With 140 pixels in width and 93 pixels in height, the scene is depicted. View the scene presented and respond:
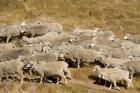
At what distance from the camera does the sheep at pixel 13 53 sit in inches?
1160

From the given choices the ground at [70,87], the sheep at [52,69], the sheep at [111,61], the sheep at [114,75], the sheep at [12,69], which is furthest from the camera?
the sheep at [111,61]

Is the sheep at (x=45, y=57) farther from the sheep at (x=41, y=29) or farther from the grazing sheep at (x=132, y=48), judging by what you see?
the sheep at (x=41, y=29)

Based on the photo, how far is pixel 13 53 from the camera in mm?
29891

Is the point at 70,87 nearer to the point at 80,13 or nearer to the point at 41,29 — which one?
the point at 41,29

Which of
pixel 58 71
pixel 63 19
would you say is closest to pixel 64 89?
pixel 58 71

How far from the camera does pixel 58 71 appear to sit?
85.8 feet

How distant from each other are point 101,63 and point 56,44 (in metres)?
4.71

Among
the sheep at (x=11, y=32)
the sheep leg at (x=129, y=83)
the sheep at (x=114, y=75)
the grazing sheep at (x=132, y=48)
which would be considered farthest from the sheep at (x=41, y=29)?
the sheep leg at (x=129, y=83)

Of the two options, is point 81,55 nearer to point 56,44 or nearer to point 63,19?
point 56,44

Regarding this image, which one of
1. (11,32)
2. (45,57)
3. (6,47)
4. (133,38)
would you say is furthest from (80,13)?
(45,57)

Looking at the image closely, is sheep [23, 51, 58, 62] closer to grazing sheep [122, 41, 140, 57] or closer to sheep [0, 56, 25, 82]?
sheep [0, 56, 25, 82]

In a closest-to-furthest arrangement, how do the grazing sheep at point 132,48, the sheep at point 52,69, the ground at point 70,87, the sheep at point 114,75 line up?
the ground at point 70,87 → the sheep at point 114,75 → the sheep at point 52,69 → the grazing sheep at point 132,48

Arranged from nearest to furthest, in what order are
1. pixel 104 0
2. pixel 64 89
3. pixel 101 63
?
pixel 64 89
pixel 101 63
pixel 104 0

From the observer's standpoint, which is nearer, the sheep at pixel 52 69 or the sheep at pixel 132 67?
the sheep at pixel 52 69
